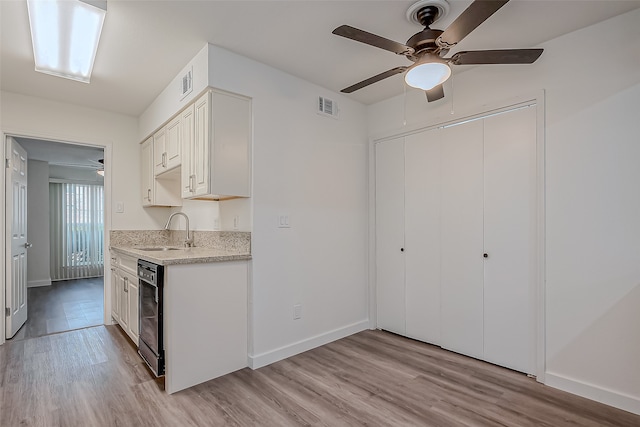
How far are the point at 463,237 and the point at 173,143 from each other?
2908mm

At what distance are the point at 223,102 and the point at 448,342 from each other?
294 cm

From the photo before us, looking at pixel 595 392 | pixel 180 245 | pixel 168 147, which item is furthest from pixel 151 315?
pixel 595 392

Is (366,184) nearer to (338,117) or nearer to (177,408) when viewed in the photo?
(338,117)

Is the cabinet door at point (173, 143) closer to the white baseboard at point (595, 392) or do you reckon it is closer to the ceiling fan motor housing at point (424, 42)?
the ceiling fan motor housing at point (424, 42)

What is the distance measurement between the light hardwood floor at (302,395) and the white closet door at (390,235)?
0.59 meters

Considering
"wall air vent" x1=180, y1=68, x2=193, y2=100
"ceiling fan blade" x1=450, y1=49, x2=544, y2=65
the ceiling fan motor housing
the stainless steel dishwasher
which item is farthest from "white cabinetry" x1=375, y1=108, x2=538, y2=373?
the stainless steel dishwasher

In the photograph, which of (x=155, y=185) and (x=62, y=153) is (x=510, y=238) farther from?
(x=62, y=153)

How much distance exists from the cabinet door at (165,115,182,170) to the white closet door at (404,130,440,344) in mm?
2266

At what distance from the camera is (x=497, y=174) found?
2.79 meters

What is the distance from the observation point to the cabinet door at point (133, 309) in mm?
2964

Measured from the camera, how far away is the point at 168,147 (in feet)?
11.1

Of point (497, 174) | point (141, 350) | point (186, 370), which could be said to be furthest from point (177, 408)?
point (497, 174)

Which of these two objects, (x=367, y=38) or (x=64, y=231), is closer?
(x=367, y=38)

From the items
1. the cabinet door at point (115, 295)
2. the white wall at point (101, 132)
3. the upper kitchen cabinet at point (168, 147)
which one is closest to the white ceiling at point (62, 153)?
the white wall at point (101, 132)
